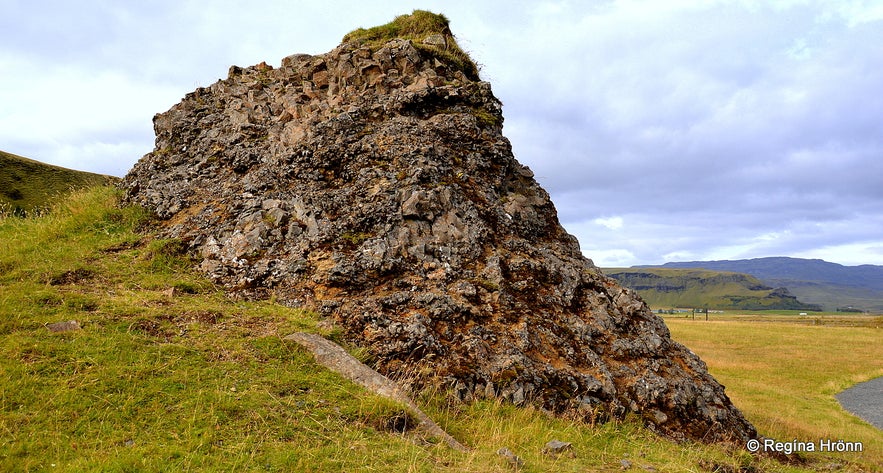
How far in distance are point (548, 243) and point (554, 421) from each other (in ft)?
20.9

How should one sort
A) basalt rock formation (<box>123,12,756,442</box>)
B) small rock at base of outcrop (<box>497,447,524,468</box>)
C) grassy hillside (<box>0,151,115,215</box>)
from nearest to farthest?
small rock at base of outcrop (<box>497,447,524,468</box>)
basalt rock formation (<box>123,12,756,442</box>)
grassy hillside (<box>0,151,115,215</box>)

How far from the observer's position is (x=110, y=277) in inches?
454

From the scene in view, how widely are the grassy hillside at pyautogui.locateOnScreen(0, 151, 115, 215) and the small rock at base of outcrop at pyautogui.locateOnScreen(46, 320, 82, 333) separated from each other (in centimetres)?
2811

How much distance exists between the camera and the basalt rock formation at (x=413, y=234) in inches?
404

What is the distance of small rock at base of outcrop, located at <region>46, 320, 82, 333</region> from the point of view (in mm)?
8523

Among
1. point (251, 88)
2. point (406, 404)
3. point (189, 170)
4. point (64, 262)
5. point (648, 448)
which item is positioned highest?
point (251, 88)

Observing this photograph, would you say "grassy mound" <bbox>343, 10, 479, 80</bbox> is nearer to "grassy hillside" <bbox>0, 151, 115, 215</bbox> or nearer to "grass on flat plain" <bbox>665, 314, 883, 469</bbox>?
"grass on flat plain" <bbox>665, 314, 883, 469</bbox>

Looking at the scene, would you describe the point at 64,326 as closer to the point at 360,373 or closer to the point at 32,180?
the point at 360,373

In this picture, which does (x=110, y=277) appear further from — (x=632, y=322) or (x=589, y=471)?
(x=632, y=322)

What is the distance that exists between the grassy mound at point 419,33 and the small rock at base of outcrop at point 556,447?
47.1ft

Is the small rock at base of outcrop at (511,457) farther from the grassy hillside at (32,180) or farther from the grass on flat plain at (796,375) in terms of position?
the grassy hillside at (32,180)

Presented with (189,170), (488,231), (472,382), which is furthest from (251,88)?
(472,382)

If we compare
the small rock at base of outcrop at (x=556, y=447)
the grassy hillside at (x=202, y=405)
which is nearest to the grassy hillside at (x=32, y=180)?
the grassy hillside at (x=202, y=405)

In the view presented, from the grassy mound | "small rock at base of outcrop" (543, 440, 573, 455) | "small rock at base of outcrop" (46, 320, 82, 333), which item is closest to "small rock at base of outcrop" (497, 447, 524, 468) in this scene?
"small rock at base of outcrop" (543, 440, 573, 455)
